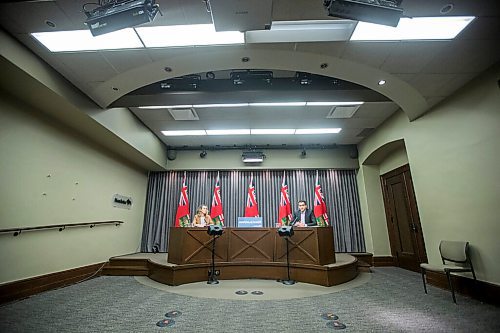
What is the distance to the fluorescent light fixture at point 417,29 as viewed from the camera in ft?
8.59

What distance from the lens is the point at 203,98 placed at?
426cm

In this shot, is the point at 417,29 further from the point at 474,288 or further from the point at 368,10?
the point at 474,288

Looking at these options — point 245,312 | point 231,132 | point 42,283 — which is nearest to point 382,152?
point 231,132

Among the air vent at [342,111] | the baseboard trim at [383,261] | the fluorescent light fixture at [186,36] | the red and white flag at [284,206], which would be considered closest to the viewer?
the fluorescent light fixture at [186,36]

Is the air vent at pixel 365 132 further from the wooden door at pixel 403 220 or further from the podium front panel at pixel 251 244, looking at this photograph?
the podium front panel at pixel 251 244

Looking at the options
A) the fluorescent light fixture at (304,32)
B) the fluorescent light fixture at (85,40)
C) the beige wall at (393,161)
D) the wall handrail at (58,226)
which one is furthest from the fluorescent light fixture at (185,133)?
the beige wall at (393,161)

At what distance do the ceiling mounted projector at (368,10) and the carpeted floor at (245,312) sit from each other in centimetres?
322

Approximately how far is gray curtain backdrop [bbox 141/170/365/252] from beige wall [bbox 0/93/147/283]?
145 cm

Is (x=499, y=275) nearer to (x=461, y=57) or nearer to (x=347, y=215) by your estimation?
(x=461, y=57)

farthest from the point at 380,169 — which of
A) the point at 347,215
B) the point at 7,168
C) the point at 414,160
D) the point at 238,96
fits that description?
the point at 7,168

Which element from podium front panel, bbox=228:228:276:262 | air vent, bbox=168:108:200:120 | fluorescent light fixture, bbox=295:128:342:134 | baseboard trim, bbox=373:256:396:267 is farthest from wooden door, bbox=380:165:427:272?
air vent, bbox=168:108:200:120

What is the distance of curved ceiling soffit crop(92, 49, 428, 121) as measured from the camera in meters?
3.16

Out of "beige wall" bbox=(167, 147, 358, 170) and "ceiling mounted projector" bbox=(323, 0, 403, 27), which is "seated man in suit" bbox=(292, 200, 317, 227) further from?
"ceiling mounted projector" bbox=(323, 0, 403, 27)

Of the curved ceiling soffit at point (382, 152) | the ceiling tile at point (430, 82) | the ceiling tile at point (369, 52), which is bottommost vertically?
the curved ceiling soffit at point (382, 152)
